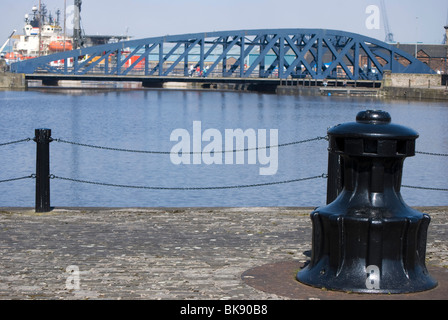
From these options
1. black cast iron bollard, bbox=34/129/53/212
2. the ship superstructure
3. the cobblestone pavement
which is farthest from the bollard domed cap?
the ship superstructure

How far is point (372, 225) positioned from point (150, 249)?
271cm

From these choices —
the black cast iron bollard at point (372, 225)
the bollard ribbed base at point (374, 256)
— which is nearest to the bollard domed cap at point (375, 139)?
the black cast iron bollard at point (372, 225)

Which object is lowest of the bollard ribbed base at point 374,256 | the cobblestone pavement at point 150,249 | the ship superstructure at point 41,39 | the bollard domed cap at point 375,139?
the cobblestone pavement at point 150,249

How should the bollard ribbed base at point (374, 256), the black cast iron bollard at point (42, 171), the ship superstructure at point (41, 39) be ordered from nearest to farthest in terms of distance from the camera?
the bollard ribbed base at point (374, 256) → the black cast iron bollard at point (42, 171) → the ship superstructure at point (41, 39)

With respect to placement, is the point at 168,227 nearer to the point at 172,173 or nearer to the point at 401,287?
the point at 401,287

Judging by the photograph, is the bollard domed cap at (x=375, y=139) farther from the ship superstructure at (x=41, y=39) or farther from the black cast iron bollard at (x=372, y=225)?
the ship superstructure at (x=41, y=39)

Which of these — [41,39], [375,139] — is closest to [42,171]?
Result: [375,139]

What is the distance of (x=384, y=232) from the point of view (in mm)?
6824

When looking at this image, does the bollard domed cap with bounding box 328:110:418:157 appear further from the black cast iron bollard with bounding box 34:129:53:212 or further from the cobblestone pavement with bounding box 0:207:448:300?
the black cast iron bollard with bounding box 34:129:53:212

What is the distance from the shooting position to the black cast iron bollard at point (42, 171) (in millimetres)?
11094

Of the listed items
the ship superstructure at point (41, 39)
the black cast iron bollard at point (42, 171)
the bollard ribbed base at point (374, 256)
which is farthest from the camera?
the ship superstructure at point (41, 39)

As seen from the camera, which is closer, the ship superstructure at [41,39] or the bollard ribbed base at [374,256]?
the bollard ribbed base at [374,256]
